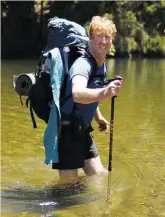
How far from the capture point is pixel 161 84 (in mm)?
19453

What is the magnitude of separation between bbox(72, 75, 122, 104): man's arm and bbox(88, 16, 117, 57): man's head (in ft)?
1.66

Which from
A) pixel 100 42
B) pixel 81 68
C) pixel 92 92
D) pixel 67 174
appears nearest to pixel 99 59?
pixel 100 42

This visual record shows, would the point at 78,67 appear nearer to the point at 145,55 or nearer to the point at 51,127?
the point at 51,127


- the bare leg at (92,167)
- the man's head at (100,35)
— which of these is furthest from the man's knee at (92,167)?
the man's head at (100,35)

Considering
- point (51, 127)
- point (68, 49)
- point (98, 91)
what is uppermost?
point (68, 49)

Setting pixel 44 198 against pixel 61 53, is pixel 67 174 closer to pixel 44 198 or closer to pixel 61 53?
pixel 44 198

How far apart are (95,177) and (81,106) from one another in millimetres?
1043

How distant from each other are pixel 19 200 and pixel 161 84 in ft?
47.4

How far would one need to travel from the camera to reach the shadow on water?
540 cm

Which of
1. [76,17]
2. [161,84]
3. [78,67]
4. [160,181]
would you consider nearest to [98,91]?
[78,67]

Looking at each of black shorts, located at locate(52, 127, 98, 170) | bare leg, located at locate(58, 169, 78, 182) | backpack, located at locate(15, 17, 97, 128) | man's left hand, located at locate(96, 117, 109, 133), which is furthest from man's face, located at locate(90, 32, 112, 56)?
bare leg, located at locate(58, 169, 78, 182)

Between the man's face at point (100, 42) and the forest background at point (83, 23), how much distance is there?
4227 centimetres

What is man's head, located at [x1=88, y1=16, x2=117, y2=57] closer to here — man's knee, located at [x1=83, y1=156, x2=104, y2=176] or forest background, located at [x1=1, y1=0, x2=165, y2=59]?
man's knee, located at [x1=83, y1=156, x2=104, y2=176]

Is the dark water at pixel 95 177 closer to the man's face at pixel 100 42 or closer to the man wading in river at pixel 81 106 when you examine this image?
the man wading in river at pixel 81 106
